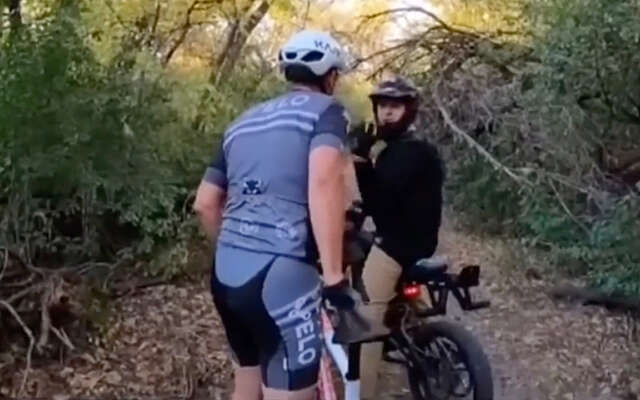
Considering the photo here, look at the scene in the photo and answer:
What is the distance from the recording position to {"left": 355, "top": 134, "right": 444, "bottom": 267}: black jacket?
16.6 ft

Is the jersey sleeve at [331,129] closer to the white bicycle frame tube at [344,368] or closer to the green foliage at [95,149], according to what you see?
the white bicycle frame tube at [344,368]

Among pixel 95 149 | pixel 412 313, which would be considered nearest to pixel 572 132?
pixel 412 313

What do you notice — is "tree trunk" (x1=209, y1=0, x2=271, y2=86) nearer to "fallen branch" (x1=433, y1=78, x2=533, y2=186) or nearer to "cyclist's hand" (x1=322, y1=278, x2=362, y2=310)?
"fallen branch" (x1=433, y1=78, x2=533, y2=186)

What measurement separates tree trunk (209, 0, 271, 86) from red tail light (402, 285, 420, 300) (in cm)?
336

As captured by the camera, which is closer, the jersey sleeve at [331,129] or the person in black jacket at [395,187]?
the jersey sleeve at [331,129]

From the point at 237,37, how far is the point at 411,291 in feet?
12.2

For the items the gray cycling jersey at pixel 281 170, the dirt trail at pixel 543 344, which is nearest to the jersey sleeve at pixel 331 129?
the gray cycling jersey at pixel 281 170

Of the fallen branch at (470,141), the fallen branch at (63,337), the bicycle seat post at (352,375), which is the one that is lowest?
the fallen branch at (63,337)

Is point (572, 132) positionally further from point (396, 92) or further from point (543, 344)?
point (396, 92)

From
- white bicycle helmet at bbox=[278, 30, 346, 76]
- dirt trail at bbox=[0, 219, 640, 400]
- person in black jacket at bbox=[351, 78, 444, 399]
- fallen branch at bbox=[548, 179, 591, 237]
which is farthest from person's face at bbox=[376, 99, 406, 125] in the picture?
fallen branch at bbox=[548, 179, 591, 237]

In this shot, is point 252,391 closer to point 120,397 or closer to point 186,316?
point 120,397

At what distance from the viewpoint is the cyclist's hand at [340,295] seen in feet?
11.1

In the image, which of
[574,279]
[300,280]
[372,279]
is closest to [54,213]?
[372,279]

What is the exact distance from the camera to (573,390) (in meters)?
6.32
